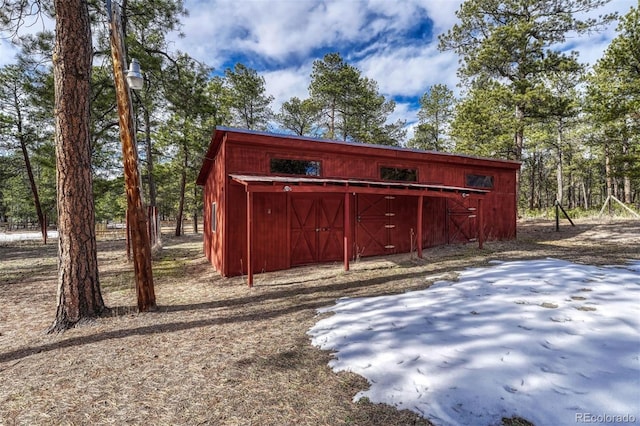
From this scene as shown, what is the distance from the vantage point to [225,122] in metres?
20.9

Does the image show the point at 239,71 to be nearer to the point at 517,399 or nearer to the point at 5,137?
the point at 5,137

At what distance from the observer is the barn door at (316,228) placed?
8445 millimetres

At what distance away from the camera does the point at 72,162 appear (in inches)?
167

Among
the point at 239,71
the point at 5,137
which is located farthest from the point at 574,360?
the point at 5,137

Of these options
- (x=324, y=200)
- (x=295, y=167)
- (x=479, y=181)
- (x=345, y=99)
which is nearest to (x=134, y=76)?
(x=295, y=167)

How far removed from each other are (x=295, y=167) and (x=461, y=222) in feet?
24.9

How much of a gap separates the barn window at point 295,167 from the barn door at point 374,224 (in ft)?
6.03

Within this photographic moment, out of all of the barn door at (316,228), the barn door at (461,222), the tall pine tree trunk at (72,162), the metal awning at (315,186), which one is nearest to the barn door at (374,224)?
the barn door at (316,228)

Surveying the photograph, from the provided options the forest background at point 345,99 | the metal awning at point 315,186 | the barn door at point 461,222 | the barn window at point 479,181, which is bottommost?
the barn door at point 461,222

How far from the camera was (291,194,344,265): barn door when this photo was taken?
845 centimetres

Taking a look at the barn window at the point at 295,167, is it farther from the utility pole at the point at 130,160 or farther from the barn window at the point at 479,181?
the barn window at the point at 479,181

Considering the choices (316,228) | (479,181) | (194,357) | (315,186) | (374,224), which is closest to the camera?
(194,357)

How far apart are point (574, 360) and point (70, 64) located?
7549 millimetres

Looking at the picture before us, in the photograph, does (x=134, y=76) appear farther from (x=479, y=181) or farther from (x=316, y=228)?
(x=479, y=181)
